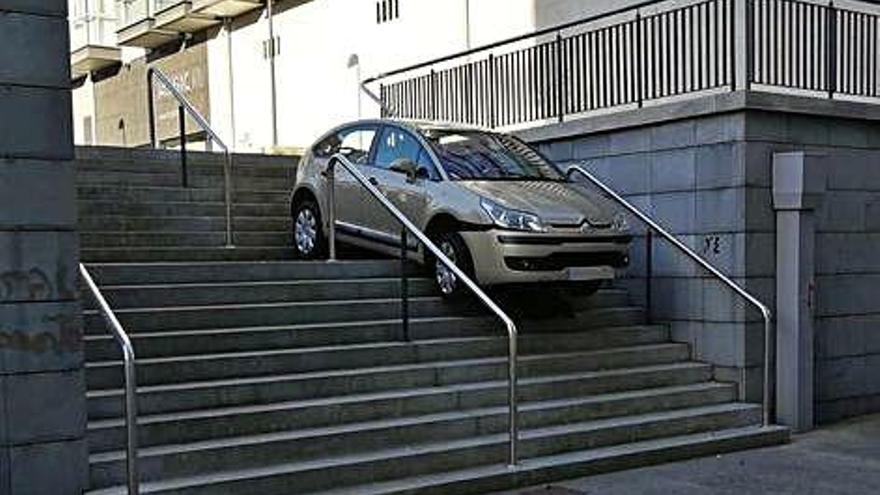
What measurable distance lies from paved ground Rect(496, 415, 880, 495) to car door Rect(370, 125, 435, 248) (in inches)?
113

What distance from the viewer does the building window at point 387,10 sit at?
16.0 m

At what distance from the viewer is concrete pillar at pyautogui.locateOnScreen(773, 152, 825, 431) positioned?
25.5 feet

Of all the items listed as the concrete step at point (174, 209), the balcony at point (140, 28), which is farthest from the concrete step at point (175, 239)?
the balcony at point (140, 28)

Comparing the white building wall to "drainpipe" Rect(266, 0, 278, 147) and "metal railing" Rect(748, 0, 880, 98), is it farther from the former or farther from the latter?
"metal railing" Rect(748, 0, 880, 98)

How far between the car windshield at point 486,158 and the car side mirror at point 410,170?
198 mm

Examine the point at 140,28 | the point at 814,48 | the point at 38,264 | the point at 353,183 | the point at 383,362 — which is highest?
the point at 140,28

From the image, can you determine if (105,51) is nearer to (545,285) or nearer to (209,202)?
(209,202)

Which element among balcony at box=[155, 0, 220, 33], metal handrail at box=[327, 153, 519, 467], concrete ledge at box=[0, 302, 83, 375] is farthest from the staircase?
balcony at box=[155, 0, 220, 33]

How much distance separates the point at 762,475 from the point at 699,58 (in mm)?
3850

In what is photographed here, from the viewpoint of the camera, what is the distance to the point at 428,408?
6.65 m

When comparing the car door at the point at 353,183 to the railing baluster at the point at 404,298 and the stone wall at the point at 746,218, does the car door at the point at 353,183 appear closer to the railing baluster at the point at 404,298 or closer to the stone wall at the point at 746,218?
the railing baluster at the point at 404,298

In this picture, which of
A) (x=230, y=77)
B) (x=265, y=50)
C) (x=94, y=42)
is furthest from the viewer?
(x=94, y=42)

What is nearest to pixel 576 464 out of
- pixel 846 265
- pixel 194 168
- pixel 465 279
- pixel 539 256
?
pixel 465 279

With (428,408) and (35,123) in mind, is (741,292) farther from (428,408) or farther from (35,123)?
(35,123)
